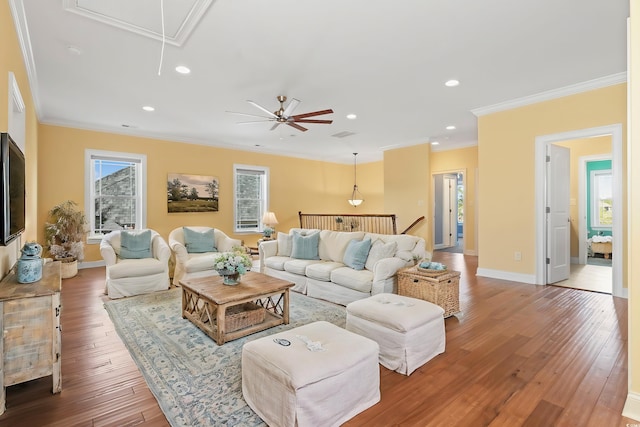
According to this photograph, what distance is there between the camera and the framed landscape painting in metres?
6.89

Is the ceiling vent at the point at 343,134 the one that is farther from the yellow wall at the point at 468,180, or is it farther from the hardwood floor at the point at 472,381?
the hardwood floor at the point at 472,381

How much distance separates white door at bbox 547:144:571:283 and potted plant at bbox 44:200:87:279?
7690 mm

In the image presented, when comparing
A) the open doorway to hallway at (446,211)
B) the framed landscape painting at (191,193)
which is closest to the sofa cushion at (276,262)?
the framed landscape painting at (191,193)

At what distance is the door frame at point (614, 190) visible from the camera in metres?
3.96

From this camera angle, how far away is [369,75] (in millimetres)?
3838

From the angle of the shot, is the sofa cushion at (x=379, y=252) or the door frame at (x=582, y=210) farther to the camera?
the door frame at (x=582, y=210)

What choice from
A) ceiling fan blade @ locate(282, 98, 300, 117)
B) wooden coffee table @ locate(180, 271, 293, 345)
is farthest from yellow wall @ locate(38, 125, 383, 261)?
wooden coffee table @ locate(180, 271, 293, 345)

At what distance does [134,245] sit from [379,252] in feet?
11.8

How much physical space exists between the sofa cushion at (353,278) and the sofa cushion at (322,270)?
0.10 meters

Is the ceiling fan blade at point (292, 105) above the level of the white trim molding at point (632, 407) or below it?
above

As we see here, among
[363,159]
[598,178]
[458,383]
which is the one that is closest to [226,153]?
[363,159]

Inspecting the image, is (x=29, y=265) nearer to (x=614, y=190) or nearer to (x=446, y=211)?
(x=614, y=190)

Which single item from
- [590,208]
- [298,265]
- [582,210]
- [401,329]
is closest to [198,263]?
[298,265]

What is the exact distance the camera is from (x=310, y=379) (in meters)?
1.61
